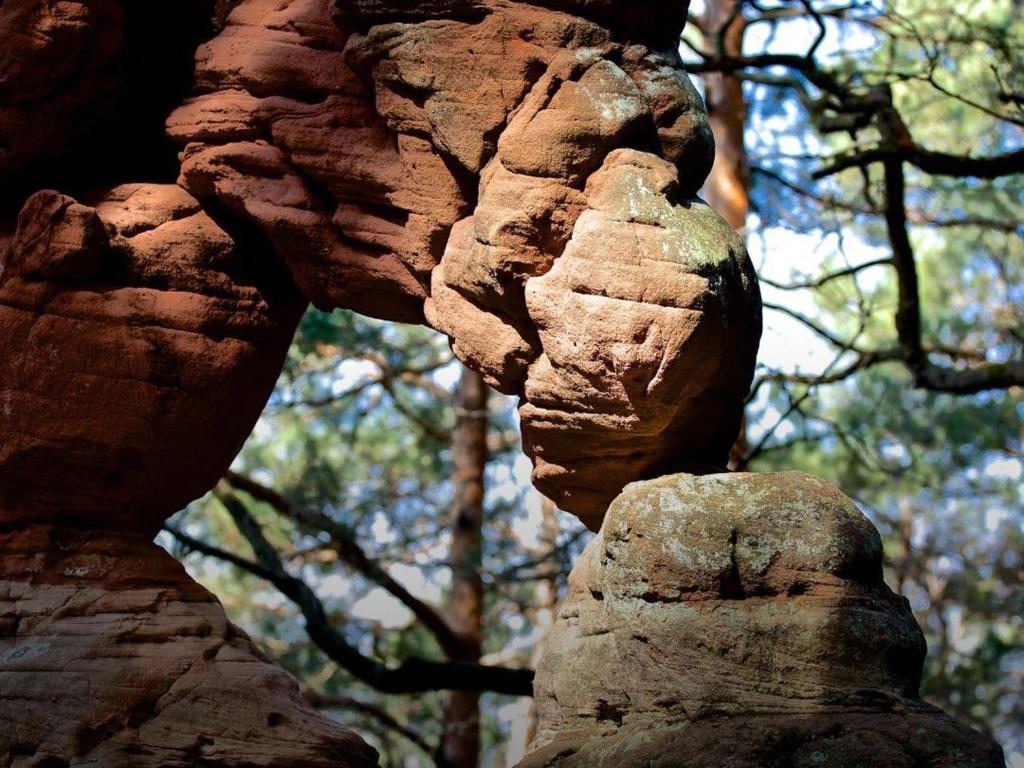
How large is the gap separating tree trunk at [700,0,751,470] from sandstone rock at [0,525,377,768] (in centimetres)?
582

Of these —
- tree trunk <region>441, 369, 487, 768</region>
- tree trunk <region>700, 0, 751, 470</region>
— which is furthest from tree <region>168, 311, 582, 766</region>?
tree trunk <region>700, 0, 751, 470</region>

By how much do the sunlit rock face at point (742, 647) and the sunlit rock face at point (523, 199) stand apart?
0.42 meters

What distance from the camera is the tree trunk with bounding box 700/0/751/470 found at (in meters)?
10.5

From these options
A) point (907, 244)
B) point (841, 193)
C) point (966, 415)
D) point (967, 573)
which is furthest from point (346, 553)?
point (967, 573)

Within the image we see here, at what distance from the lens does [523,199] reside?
177 inches

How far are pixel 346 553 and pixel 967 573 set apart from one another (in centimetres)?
998

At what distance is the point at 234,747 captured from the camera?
15.3 ft

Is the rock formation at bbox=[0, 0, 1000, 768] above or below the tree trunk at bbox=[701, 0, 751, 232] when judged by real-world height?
below

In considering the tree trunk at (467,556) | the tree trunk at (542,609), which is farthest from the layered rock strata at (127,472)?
the tree trunk at (542,609)

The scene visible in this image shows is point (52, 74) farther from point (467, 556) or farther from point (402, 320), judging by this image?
point (467, 556)

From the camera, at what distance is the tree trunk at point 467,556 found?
34.5 feet

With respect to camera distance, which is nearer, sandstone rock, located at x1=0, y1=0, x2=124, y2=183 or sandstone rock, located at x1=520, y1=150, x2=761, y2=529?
sandstone rock, located at x1=520, y1=150, x2=761, y2=529

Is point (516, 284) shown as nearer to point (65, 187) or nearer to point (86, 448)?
point (86, 448)

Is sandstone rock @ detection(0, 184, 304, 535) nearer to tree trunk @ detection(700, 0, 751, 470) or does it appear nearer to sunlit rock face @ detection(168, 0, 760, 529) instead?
sunlit rock face @ detection(168, 0, 760, 529)
